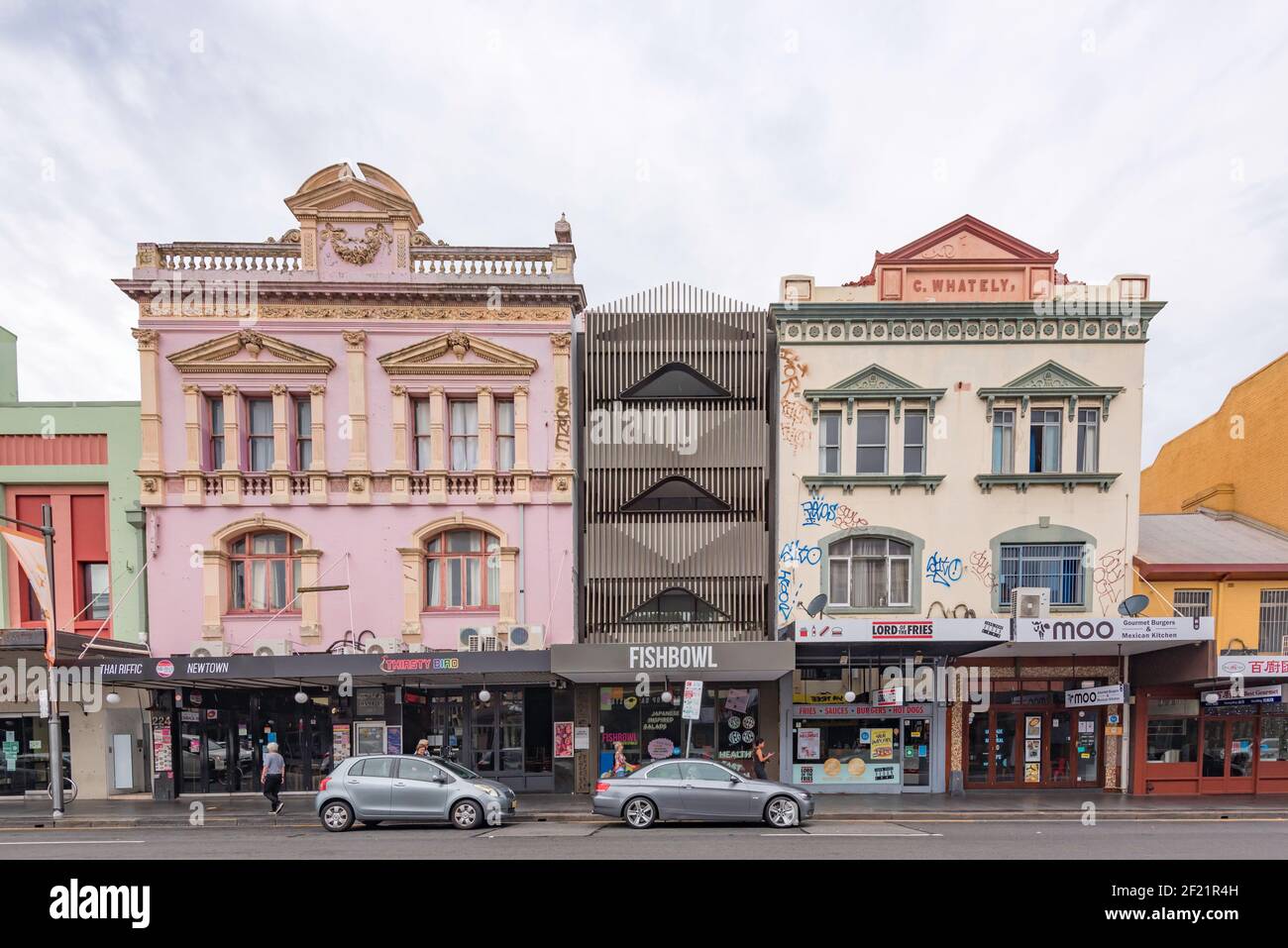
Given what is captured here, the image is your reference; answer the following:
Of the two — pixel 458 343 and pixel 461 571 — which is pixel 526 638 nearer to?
pixel 461 571

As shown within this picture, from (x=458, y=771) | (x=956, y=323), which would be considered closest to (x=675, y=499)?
(x=956, y=323)

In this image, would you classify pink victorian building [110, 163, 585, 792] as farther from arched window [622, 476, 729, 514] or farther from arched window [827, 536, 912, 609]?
arched window [827, 536, 912, 609]

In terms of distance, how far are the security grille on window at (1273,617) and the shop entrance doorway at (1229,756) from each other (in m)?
1.96

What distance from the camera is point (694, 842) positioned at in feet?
40.6

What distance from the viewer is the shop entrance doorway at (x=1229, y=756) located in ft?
62.5

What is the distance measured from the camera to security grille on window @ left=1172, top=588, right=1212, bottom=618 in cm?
1919

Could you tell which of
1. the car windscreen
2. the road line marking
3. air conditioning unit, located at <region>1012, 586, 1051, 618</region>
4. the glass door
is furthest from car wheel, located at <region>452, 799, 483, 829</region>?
air conditioning unit, located at <region>1012, 586, 1051, 618</region>

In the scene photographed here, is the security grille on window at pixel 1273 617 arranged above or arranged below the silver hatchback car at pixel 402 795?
above

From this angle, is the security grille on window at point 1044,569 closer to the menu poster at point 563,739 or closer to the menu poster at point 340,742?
the menu poster at point 563,739

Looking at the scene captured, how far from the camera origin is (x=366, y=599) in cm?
1917

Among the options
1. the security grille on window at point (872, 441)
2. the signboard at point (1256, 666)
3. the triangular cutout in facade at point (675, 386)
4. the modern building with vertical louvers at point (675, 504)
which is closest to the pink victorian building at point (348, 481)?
the modern building with vertical louvers at point (675, 504)

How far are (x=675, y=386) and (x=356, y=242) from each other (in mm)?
8862

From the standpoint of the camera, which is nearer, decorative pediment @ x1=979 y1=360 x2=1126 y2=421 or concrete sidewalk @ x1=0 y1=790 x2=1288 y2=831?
concrete sidewalk @ x1=0 y1=790 x2=1288 y2=831

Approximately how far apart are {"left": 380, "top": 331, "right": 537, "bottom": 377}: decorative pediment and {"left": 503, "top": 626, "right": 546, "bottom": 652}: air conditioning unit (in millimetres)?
6348
